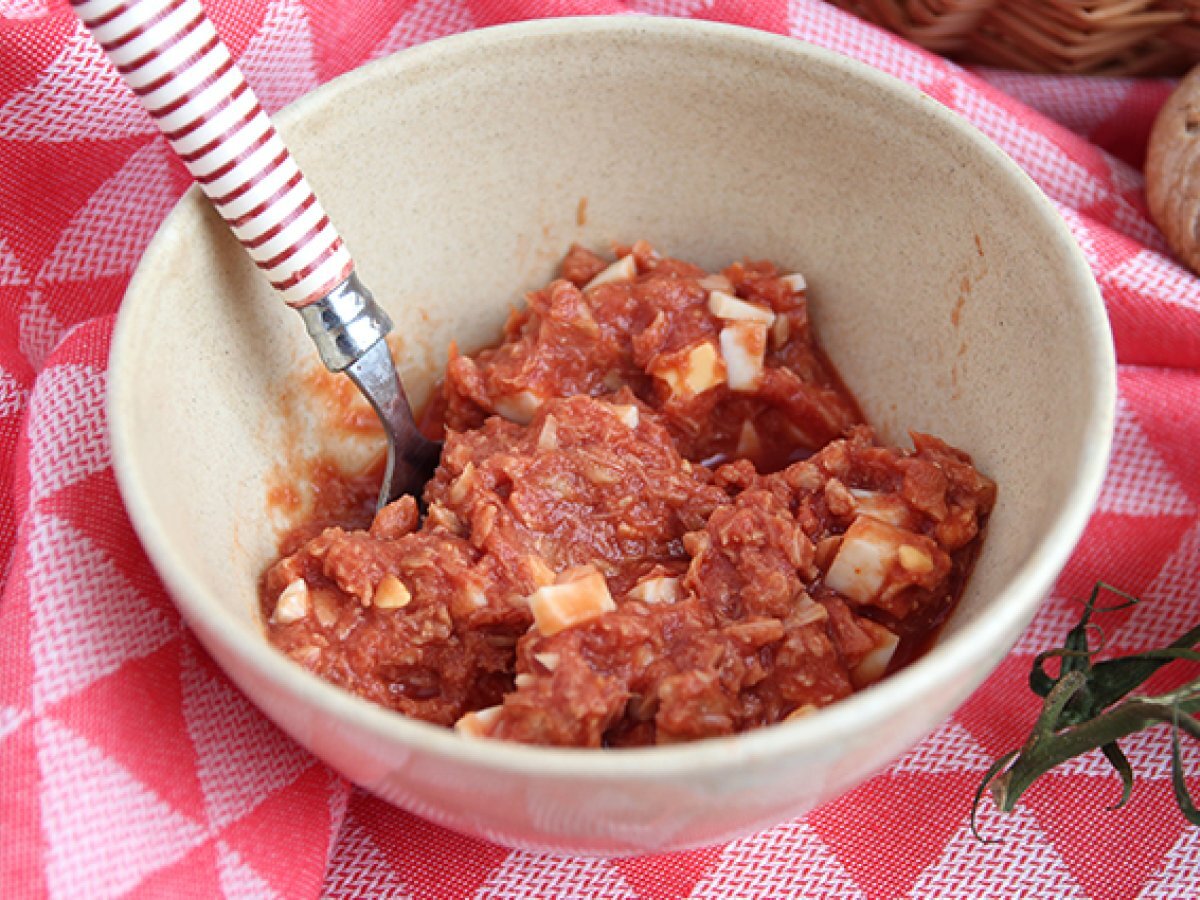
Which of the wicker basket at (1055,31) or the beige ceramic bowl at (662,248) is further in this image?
the wicker basket at (1055,31)

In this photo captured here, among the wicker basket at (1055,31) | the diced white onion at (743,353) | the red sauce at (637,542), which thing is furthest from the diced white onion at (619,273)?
the wicker basket at (1055,31)

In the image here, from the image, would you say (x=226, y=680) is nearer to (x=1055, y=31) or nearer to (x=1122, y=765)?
(x=1122, y=765)

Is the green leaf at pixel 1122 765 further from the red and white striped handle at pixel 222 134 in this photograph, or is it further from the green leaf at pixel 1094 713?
the red and white striped handle at pixel 222 134

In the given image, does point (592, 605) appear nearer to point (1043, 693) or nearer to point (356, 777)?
point (356, 777)

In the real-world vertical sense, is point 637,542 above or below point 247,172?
below

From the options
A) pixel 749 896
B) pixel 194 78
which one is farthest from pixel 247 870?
pixel 194 78

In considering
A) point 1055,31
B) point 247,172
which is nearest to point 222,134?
point 247,172
